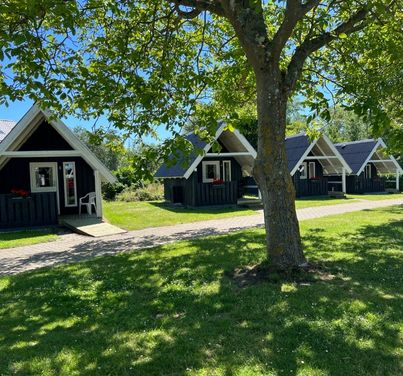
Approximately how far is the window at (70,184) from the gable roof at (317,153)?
14.7 metres

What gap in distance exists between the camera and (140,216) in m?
19.2

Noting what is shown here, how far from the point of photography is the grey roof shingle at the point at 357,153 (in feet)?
110

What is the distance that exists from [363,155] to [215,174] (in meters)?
16.4

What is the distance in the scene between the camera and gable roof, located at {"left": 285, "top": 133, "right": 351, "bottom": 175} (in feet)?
91.9

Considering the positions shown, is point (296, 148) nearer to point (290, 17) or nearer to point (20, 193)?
point (20, 193)

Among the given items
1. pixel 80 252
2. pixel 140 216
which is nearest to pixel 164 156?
pixel 80 252

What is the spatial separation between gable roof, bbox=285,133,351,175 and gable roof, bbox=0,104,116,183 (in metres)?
14.6

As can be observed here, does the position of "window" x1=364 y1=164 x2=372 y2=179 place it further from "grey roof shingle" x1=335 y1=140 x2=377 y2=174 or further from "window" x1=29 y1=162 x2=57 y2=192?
"window" x1=29 y1=162 x2=57 y2=192

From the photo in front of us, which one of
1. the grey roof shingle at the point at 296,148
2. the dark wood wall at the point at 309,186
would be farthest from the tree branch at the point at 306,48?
the dark wood wall at the point at 309,186

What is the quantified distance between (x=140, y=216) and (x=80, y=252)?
819 cm

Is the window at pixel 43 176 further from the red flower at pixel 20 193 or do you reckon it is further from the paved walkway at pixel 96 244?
the paved walkway at pixel 96 244

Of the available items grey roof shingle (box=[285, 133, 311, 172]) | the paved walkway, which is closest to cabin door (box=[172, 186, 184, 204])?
grey roof shingle (box=[285, 133, 311, 172])

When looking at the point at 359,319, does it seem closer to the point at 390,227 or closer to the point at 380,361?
the point at 380,361

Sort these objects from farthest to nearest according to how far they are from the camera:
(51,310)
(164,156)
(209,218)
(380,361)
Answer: (209,218) → (164,156) → (51,310) → (380,361)
